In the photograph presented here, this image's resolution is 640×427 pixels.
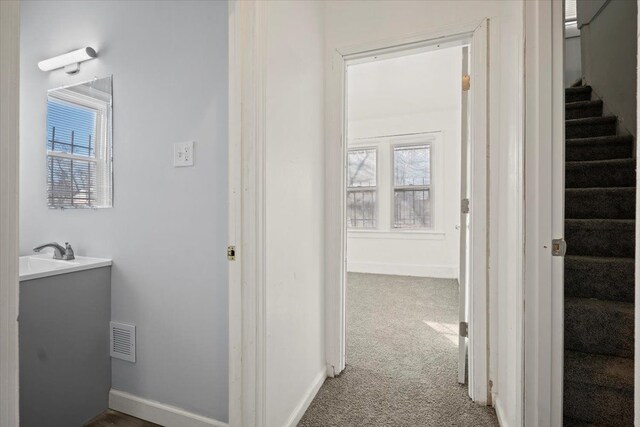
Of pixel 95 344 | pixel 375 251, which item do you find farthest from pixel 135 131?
pixel 375 251

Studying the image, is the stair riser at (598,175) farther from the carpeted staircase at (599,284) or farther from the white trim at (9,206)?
the white trim at (9,206)

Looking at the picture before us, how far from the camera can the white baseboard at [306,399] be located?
4.97 feet

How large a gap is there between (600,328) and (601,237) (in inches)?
23.8

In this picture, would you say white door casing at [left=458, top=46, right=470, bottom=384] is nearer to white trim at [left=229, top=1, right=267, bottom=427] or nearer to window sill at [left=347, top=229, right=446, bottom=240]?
white trim at [left=229, top=1, right=267, bottom=427]

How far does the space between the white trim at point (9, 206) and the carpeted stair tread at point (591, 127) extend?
334 cm

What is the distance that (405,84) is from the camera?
3.77m

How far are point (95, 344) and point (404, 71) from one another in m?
3.52

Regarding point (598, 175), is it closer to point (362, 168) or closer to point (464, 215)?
point (464, 215)

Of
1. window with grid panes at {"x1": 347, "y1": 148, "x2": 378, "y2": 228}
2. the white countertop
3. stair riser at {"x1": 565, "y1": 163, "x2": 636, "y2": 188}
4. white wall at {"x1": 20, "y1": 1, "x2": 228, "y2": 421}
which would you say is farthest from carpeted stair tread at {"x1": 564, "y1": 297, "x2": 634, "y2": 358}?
window with grid panes at {"x1": 347, "y1": 148, "x2": 378, "y2": 228}

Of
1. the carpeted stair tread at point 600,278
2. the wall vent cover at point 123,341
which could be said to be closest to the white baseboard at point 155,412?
the wall vent cover at point 123,341

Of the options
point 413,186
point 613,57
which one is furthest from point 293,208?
point 413,186

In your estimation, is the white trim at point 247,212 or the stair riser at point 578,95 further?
the stair riser at point 578,95

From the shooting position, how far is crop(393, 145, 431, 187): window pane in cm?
500

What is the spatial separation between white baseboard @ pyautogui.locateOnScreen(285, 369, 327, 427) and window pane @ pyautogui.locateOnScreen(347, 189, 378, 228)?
11.8ft
